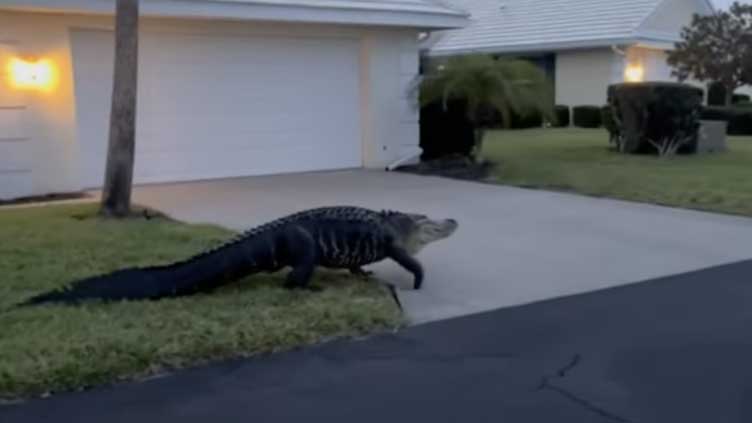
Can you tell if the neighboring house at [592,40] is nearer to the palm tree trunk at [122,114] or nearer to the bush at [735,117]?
the bush at [735,117]

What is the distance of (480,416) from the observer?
12.8ft

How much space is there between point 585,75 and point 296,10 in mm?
15776

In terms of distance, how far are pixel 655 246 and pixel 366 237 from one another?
3.27 meters

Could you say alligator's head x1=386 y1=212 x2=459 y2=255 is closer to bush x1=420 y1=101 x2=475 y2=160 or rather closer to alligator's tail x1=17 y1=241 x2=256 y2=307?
alligator's tail x1=17 y1=241 x2=256 y2=307

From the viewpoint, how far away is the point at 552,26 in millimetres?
27141

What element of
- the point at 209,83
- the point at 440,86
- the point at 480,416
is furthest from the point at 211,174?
the point at 480,416

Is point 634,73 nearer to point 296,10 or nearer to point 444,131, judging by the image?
point 444,131

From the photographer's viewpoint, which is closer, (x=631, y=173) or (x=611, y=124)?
(x=631, y=173)

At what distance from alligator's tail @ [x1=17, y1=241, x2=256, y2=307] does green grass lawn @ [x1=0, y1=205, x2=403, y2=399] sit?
11cm

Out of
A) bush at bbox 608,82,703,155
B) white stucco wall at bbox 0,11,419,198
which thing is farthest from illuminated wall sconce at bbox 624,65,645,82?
white stucco wall at bbox 0,11,419,198

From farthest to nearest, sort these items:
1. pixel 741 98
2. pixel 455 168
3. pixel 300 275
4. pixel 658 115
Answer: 1. pixel 741 98
2. pixel 658 115
3. pixel 455 168
4. pixel 300 275

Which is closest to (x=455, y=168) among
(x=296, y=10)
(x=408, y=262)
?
(x=296, y=10)

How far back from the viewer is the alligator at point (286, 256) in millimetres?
5605

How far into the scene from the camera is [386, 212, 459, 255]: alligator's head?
6.25m
